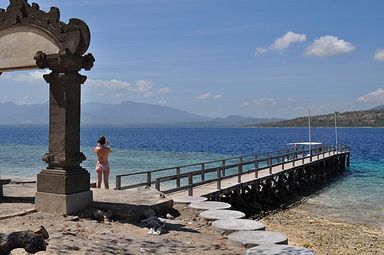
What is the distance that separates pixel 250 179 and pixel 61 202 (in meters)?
13.2

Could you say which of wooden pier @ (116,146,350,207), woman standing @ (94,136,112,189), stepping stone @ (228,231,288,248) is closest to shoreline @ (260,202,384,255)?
wooden pier @ (116,146,350,207)

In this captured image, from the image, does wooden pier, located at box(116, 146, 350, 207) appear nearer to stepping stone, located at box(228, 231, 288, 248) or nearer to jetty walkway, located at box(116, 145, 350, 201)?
jetty walkway, located at box(116, 145, 350, 201)

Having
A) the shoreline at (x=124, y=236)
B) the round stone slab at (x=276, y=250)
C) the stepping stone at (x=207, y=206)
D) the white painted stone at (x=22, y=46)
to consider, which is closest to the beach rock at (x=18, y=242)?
the shoreline at (x=124, y=236)

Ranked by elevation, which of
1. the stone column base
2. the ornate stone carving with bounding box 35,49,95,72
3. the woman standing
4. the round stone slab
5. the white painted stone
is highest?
the white painted stone

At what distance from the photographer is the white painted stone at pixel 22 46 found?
33.1ft

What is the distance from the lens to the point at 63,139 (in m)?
9.91

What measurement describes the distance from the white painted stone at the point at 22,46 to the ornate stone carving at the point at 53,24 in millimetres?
131

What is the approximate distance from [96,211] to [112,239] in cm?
172

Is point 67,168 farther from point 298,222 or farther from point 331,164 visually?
point 331,164

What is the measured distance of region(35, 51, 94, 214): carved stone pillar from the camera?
980 centimetres

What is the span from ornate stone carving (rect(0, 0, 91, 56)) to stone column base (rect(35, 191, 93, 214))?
120 inches

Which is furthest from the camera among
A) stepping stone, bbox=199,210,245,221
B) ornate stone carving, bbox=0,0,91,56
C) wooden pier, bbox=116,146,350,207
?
wooden pier, bbox=116,146,350,207

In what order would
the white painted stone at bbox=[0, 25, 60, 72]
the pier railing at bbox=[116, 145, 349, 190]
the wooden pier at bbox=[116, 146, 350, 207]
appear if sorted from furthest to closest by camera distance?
the wooden pier at bbox=[116, 146, 350, 207]
the pier railing at bbox=[116, 145, 349, 190]
the white painted stone at bbox=[0, 25, 60, 72]

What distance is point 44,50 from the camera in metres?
10.1
